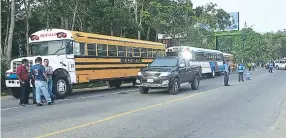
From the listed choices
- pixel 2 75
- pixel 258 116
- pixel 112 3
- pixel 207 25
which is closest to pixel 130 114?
pixel 258 116

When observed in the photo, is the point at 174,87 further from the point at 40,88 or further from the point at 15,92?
the point at 15,92

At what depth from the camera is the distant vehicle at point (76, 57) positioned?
1650cm

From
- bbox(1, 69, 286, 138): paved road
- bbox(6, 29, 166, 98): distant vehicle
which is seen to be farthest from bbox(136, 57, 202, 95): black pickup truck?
bbox(1, 69, 286, 138): paved road

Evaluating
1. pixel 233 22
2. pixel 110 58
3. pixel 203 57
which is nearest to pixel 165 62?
pixel 110 58

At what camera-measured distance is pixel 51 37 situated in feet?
57.2

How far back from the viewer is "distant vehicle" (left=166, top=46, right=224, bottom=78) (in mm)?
33188

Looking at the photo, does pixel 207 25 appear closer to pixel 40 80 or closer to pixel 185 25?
pixel 185 25

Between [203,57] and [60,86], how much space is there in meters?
22.3

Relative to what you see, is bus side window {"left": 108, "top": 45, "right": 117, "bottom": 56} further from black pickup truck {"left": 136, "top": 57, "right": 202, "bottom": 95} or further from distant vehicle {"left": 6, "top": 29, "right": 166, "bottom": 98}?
black pickup truck {"left": 136, "top": 57, "right": 202, "bottom": 95}

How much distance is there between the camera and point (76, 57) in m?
17.5

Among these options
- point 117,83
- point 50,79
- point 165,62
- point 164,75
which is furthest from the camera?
point 117,83

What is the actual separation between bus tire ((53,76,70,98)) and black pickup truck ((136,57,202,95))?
3.36 m

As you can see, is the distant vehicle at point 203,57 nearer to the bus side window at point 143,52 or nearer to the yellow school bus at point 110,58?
the bus side window at point 143,52

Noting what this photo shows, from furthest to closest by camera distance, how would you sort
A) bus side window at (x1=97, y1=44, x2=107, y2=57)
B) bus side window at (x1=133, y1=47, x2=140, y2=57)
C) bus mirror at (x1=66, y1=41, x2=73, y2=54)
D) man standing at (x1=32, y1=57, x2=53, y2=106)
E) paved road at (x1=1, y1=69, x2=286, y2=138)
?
bus side window at (x1=133, y1=47, x2=140, y2=57)
bus side window at (x1=97, y1=44, x2=107, y2=57)
bus mirror at (x1=66, y1=41, x2=73, y2=54)
man standing at (x1=32, y1=57, x2=53, y2=106)
paved road at (x1=1, y1=69, x2=286, y2=138)
